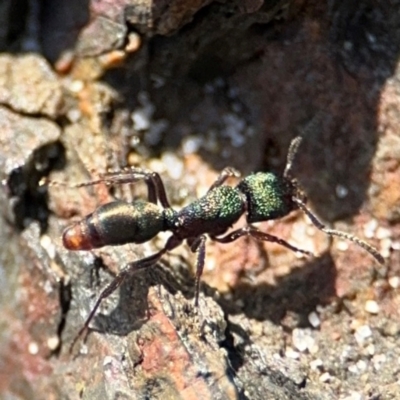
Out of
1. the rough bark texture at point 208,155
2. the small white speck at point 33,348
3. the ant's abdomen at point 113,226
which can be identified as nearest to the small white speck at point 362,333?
the rough bark texture at point 208,155

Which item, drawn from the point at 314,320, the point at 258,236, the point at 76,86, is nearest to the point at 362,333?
the point at 314,320

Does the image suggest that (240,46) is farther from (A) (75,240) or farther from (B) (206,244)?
(A) (75,240)

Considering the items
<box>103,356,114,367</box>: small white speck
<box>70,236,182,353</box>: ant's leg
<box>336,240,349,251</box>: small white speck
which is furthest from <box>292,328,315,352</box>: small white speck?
<box>103,356,114,367</box>: small white speck

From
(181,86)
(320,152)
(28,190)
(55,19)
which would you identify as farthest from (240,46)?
(28,190)

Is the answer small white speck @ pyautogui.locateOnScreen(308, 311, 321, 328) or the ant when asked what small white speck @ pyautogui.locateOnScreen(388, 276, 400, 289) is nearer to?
the ant

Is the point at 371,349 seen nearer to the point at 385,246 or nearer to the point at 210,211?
the point at 385,246

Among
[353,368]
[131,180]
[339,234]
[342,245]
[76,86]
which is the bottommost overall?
[353,368]

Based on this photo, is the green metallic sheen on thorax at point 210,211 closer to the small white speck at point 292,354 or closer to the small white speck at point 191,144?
the small white speck at point 191,144

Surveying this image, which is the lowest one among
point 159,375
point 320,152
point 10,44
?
point 159,375
